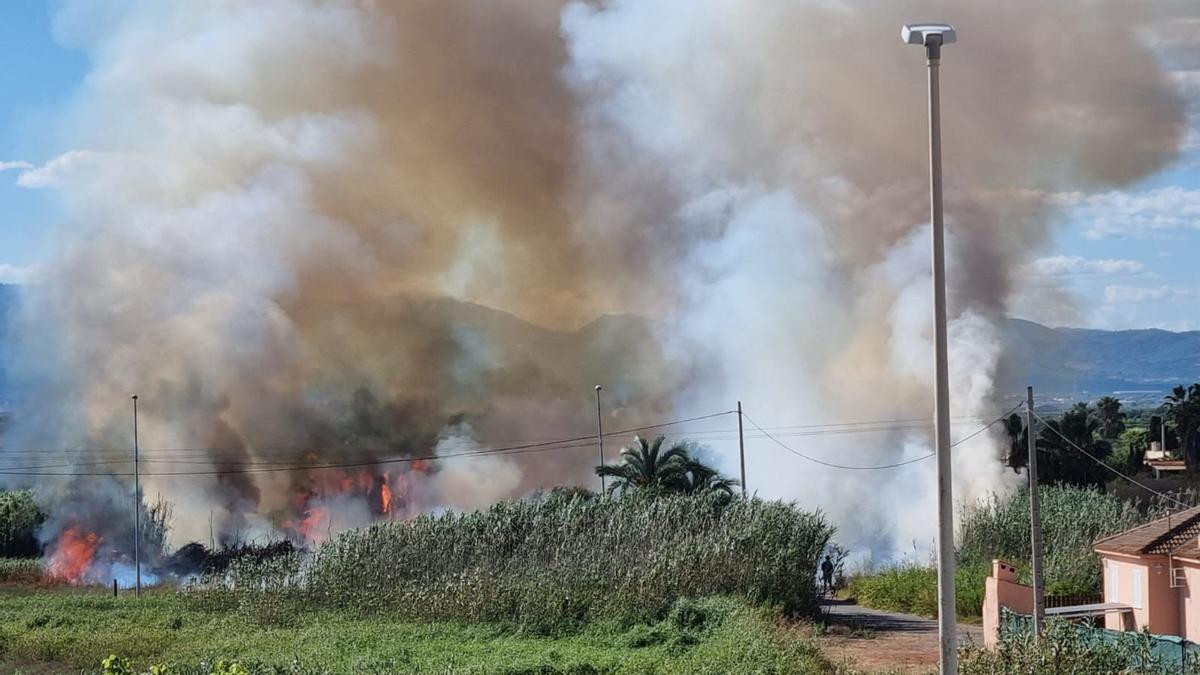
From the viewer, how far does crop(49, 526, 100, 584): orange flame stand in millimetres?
46438

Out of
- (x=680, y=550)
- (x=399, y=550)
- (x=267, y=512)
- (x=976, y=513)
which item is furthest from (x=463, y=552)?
(x=267, y=512)

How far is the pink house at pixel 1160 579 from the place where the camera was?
24.7m

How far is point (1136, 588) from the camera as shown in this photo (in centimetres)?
2622

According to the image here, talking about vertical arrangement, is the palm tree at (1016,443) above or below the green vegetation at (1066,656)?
above

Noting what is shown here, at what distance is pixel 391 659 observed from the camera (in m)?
21.9

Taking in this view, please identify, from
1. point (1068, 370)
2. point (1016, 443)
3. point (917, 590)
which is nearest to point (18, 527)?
point (917, 590)

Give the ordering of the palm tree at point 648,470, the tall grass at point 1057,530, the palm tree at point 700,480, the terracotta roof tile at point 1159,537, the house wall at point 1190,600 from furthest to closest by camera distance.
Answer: the palm tree at point 700,480 < the palm tree at point 648,470 < the tall grass at point 1057,530 < the terracotta roof tile at point 1159,537 < the house wall at point 1190,600

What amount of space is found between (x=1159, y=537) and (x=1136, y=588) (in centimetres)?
106

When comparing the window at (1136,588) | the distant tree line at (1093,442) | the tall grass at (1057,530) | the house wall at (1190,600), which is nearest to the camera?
the house wall at (1190,600)

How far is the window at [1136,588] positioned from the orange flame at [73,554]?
33.3 meters

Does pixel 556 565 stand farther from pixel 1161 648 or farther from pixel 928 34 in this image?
pixel 928 34

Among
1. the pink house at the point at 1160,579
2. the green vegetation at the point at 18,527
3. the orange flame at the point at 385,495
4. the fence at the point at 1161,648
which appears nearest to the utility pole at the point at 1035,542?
the fence at the point at 1161,648

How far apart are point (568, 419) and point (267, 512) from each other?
13.8 meters

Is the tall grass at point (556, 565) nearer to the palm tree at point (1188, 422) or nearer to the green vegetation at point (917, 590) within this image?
the green vegetation at point (917, 590)
